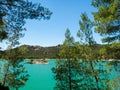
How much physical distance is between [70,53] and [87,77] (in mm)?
3867

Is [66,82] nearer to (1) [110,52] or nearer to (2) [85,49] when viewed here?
(2) [85,49]

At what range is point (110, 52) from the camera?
1856 centimetres

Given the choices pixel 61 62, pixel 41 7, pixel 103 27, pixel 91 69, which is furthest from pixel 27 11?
pixel 91 69

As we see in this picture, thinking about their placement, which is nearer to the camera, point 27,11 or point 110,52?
point 27,11

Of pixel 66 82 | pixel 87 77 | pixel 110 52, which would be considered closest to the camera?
pixel 110 52

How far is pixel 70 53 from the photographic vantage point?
3022 cm

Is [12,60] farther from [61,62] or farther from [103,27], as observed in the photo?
[103,27]

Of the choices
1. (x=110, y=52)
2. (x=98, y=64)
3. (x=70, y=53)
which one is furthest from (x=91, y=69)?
(x=110, y=52)

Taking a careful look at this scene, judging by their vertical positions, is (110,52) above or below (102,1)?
below

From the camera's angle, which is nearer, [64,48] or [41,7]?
[41,7]

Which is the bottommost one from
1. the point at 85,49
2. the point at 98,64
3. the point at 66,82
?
the point at 66,82

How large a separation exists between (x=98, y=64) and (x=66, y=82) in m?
4.30

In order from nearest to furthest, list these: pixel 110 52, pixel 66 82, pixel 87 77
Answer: pixel 110 52, pixel 66 82, pixel 87 77

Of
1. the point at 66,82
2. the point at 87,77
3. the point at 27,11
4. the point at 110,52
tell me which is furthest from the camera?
the point at 87,77
